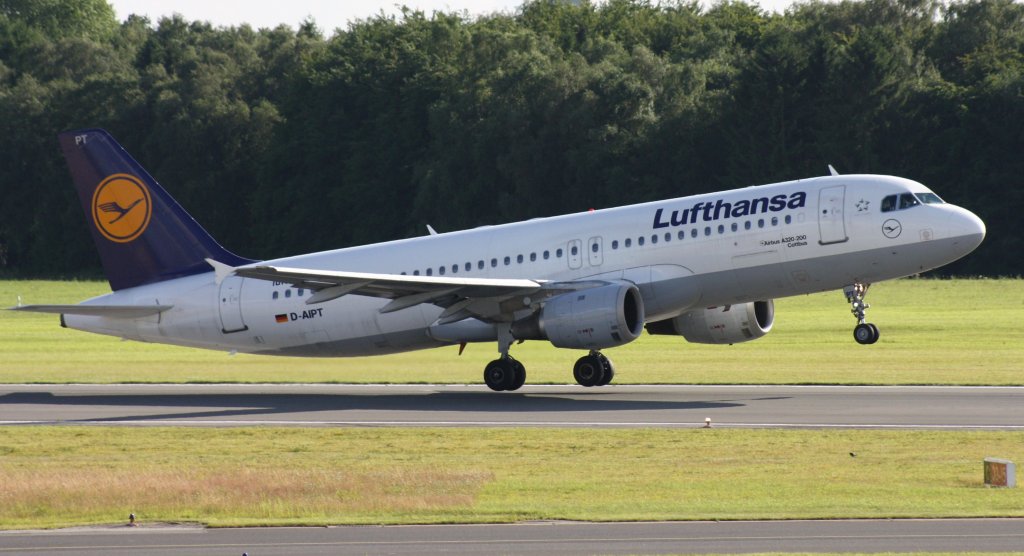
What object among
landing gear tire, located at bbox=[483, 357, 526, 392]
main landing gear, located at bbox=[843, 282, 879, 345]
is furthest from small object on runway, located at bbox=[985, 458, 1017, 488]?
landing gear tire, located at bbox=[483, 357, 526, 392]

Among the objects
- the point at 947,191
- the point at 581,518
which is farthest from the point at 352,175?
the point at 581,518

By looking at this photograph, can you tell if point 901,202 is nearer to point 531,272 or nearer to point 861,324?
point 861,324

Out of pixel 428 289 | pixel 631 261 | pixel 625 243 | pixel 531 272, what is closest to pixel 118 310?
pixel 428 289

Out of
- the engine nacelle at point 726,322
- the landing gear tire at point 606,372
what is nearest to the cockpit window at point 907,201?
the engine nacelle at point 726,322

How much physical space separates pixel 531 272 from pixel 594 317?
3.24 metres

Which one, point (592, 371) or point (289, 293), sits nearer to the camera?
point (592, 371)

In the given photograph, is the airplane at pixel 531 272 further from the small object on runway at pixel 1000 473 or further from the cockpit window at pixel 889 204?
the small object on runway at pixel 1000 473

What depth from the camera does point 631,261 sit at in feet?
113

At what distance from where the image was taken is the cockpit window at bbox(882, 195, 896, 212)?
3291cm

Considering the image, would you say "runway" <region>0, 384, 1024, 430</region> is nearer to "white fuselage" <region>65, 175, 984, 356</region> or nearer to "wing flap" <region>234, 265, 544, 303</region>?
"white fuselage" <region>65, 175, 984, 356</region>

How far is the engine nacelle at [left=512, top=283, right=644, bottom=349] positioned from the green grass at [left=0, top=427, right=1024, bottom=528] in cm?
486

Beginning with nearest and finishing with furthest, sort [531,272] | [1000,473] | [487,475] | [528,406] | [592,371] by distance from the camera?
[1000,473]
[487,475]
[528,406]
[592,371]
[531,272]

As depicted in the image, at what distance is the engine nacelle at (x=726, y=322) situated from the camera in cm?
3603

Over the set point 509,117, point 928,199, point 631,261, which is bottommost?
point 631,261
